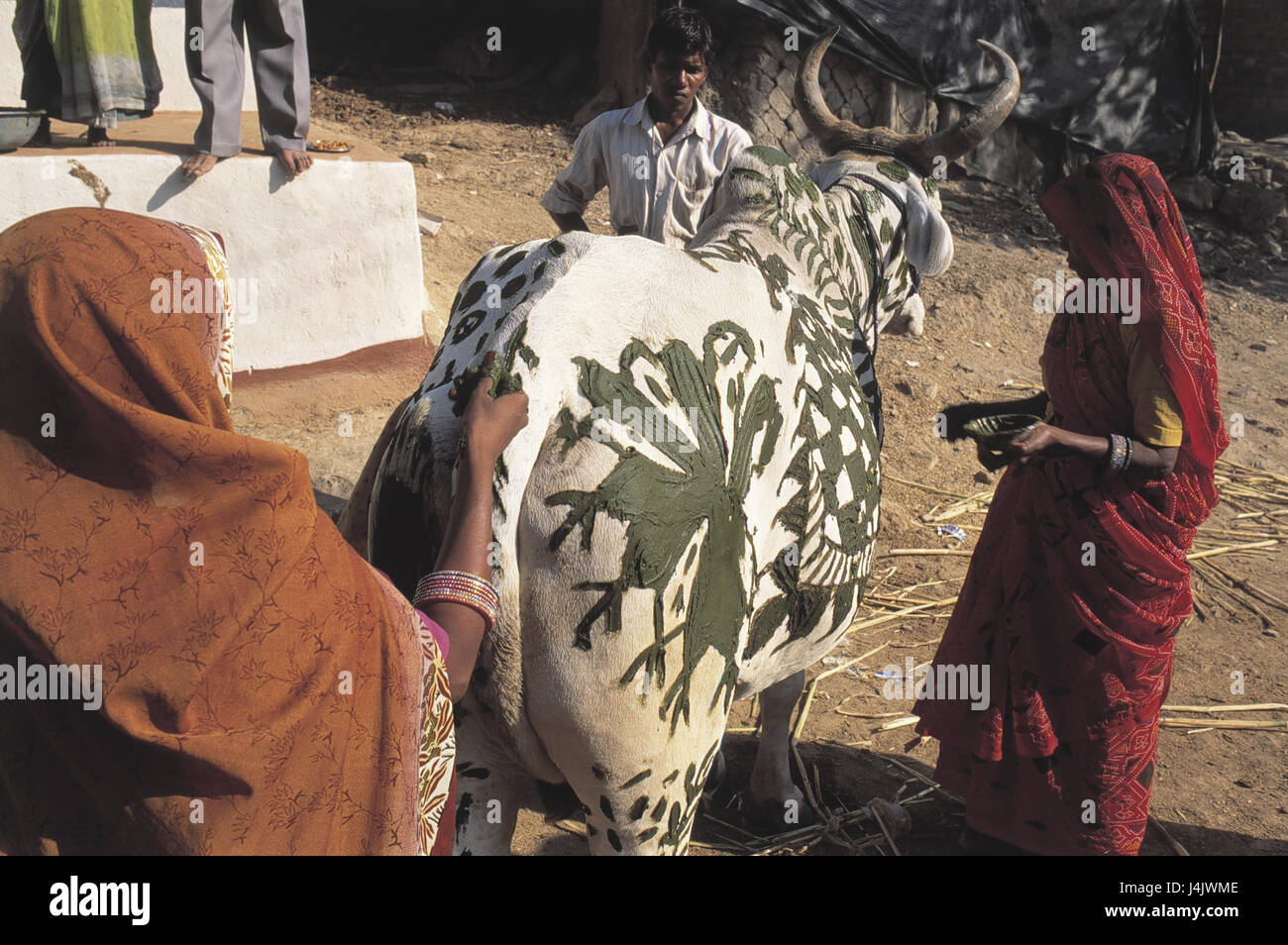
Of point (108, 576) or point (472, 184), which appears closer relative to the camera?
point (108, 576)

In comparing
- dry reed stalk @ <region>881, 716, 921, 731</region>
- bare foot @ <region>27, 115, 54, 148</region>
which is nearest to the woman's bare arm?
dry reed stalk @ <region>881, 716, 921, 731</region>

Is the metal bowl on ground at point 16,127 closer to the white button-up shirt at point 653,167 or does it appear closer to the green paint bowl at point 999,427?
the white button-up shirt at point 653,167

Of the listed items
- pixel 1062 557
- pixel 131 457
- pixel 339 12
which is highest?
pixel 339 12

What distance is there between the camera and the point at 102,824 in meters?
1.50

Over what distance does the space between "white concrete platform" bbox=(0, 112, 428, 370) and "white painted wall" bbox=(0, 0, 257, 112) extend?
113 cm

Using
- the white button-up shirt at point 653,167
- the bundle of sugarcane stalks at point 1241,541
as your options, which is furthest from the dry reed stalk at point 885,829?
the bundle of sugarcane stalks at point 1241,541

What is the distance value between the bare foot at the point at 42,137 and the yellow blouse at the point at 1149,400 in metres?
5.06

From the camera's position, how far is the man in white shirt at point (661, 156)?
3945mm

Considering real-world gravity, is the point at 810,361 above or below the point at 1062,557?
above

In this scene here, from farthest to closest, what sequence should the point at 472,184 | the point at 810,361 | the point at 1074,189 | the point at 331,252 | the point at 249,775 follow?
the point at 472,184 → the point at 331,252 → the point at 1074,189 → the point at 810,361 → the point at 249,775

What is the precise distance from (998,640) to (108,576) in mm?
2630

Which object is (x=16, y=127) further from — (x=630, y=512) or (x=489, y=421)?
(x=630, y=512)
